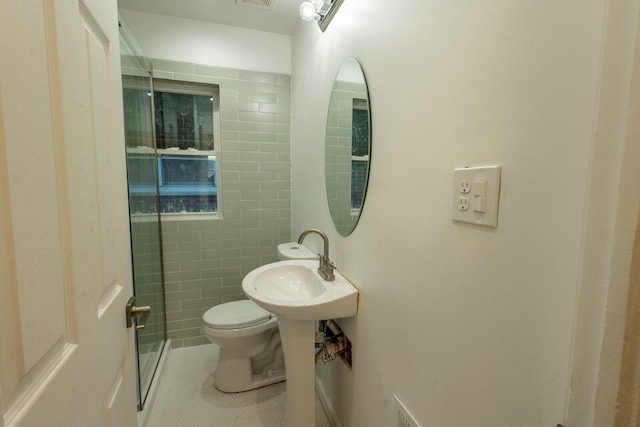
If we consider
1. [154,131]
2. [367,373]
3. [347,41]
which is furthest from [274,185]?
[367,373]

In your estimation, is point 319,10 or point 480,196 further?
point 319,10

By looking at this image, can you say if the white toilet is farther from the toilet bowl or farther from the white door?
the white door

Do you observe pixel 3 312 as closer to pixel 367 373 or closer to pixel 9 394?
pixel 9 394

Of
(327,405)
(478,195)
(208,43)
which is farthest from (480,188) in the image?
(208,43)

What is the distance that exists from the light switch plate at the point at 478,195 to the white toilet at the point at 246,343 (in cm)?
125

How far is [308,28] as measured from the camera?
6.29 ft

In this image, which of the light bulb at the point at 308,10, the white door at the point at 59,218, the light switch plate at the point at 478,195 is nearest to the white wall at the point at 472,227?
the light switch plate at the point at 478,195

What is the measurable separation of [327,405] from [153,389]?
1.10m

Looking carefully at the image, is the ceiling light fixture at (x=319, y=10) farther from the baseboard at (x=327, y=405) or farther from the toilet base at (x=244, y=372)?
the baseboard at (x=327, y=405)

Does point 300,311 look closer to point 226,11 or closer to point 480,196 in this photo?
point 480,196

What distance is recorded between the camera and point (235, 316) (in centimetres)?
183

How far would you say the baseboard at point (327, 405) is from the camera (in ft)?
5.08

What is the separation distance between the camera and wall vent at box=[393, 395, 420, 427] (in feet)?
2.91

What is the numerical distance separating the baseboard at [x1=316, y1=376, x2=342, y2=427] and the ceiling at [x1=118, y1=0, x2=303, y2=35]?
2.47 metres
